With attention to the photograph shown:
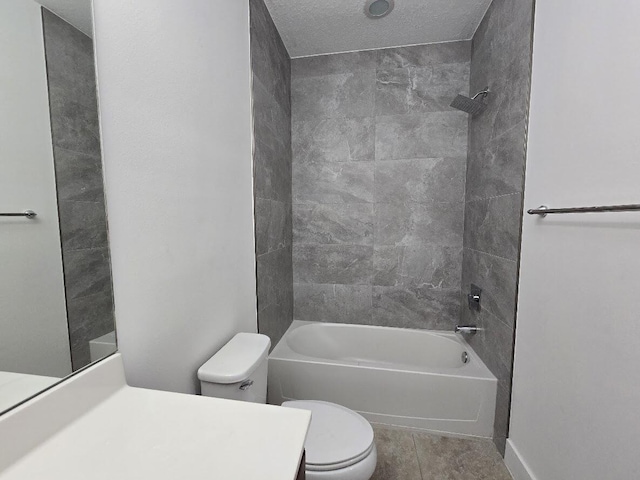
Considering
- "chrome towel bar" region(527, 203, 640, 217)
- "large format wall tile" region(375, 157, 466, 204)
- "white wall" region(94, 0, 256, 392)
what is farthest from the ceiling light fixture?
"chrome towel bar" region(527, 203, 640, 217)

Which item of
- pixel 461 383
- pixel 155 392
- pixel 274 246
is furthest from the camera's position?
pixel 274 246

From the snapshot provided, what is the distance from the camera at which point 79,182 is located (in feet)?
2.19

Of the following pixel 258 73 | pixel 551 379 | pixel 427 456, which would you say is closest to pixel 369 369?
pixel 427 456

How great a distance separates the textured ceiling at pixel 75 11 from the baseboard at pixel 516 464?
2272 millimetres

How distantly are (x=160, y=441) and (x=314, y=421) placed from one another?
2.49ft

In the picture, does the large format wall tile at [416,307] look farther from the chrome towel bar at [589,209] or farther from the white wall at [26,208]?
the white wall at [26,208]

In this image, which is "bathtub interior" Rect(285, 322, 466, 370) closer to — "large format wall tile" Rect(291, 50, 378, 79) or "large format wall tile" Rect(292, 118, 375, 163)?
"large format wall tile" Rect(292, 118, 375, 163)

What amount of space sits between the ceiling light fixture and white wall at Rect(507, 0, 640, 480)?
0.83 meters

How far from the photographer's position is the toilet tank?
3.25 feet

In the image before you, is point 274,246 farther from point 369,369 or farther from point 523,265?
point 523,265

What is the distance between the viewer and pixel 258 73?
161 centimetres

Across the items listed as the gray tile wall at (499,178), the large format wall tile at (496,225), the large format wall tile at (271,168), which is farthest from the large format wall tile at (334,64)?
the large format wall tile at (496,225)

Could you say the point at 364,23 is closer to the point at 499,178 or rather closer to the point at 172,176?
the point at 499,178

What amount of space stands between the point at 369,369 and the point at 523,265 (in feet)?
3.36
